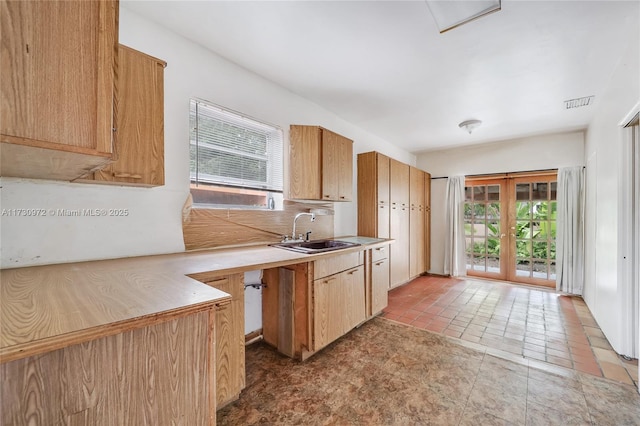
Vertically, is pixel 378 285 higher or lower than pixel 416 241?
lower

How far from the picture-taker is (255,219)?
7.93 feet

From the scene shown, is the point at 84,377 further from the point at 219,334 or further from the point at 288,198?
the point at 288,198

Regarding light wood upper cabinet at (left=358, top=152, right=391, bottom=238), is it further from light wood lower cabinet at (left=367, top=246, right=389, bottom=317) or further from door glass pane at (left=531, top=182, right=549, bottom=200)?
door glass pane at (left=531, top=182, right=549, bottom=200)

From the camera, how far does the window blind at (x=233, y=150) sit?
6.80ft

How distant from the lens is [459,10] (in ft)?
5.31

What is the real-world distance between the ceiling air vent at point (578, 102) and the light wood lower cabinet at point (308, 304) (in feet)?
10.3

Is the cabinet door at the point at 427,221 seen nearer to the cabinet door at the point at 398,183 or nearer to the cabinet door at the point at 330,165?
the cabinet door at the point at 398,183

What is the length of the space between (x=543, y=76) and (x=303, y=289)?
3.02 m

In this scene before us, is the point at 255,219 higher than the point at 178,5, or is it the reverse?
the point at 178,5

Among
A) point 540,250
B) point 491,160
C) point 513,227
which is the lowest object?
point 540,250


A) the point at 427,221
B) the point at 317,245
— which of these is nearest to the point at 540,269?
the point at 427,221

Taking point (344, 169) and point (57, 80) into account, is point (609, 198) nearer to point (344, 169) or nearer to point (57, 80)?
point (344, 169)

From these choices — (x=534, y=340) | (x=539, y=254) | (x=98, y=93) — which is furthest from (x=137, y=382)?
(x=539, y=254)

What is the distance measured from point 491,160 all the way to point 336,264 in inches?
161
